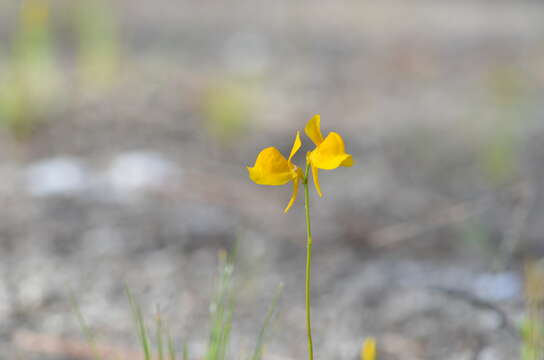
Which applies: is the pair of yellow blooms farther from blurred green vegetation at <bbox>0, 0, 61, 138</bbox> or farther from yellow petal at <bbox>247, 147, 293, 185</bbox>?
blurred green vegetation at <bbox>0, 0, 61, 138</bbox>

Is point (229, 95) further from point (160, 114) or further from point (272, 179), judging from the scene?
point (272, 179)

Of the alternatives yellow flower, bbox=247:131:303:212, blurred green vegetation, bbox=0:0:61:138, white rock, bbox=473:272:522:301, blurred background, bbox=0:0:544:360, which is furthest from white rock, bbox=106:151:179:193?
yellow flower, bbox=247:131:303:212

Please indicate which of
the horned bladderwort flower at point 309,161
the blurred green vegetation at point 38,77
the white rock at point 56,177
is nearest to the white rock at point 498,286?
the horned bladderwort flower at point 309,161

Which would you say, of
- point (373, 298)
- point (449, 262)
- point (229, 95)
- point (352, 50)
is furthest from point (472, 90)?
point (373, 298)

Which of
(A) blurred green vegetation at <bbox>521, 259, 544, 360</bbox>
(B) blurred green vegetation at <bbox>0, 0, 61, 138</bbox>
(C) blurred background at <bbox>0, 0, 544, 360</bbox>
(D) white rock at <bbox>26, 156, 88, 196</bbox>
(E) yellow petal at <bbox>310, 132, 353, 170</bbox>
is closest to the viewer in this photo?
(E) yellow petal at <bbox>310, 132, 353, 170</bbox>

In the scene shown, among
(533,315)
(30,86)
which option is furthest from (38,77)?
(533,315)

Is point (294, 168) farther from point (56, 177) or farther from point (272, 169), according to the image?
point (56, 177)

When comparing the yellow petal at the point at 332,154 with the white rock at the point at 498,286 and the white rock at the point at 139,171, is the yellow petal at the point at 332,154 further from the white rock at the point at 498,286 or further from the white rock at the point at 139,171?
the white rock at the point at 139,171
